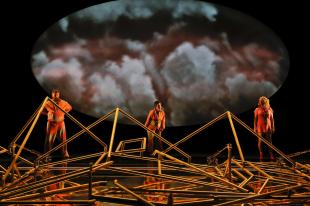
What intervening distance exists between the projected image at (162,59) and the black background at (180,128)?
36 centimetres

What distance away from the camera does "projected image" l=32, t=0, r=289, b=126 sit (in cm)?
988

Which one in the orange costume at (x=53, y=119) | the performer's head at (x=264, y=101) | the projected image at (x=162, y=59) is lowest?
the orange costume at (x=53, y=119)

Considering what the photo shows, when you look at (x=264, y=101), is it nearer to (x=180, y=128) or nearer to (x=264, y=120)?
(x=264, y=120)

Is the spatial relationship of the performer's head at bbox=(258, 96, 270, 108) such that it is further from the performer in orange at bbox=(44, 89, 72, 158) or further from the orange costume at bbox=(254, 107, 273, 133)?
the performer in orange at bbox=(44, 89, 72, 158)

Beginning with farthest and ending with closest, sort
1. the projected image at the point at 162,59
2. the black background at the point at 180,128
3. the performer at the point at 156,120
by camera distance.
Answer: the projected image at the point at 162,59 < the black background at the point at 180,128 < the performer at the point at 156,120

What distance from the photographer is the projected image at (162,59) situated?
988 cm

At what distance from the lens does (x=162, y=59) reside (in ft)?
Result: 33.5

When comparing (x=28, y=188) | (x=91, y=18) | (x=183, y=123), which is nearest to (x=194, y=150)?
(x=183, y=123)

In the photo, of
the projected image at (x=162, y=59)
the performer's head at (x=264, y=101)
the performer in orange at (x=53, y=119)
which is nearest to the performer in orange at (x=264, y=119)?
the performer's head at (x=264, y=101)

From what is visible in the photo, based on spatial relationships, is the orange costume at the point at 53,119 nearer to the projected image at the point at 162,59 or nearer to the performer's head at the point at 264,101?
the projected image at the point at 162,59

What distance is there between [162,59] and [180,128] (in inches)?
73.0

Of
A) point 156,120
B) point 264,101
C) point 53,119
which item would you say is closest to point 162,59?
point 156,120

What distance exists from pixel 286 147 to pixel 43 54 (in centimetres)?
660

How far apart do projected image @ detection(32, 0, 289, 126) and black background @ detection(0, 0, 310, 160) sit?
36 centimetres
